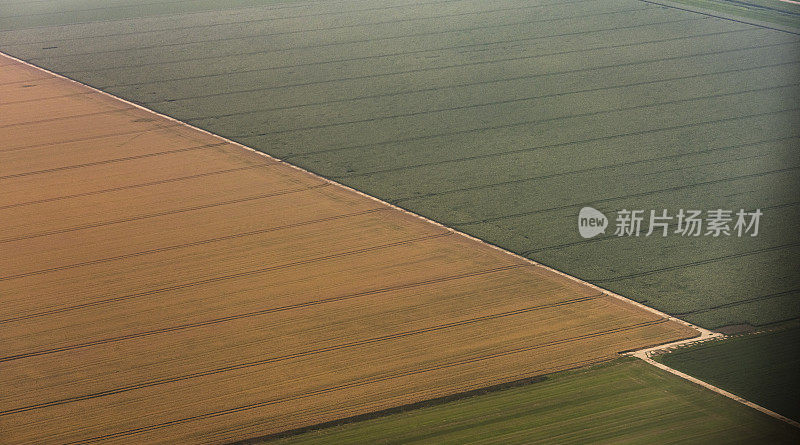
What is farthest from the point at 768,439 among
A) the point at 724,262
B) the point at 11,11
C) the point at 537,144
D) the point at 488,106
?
the point at 11,11

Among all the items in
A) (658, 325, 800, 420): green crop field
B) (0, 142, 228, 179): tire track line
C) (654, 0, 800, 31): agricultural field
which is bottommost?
(658, 325, 800, 420): green crop field

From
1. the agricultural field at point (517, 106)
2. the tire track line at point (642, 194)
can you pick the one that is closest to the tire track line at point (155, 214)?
the agricultural field at point (517, 106)

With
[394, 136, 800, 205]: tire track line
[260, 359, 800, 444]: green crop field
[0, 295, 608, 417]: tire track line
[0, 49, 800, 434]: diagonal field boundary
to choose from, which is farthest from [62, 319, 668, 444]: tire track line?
[394, 136, 800, 205]: tire track line

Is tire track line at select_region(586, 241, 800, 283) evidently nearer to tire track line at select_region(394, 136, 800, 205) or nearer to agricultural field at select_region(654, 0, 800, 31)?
tire track line at select_region(394, 136, 800, 205)

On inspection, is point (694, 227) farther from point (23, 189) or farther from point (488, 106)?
point (23, 189)

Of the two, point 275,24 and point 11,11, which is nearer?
point 275,24
